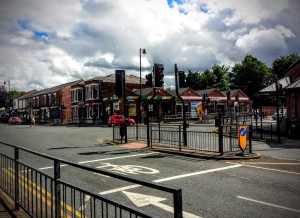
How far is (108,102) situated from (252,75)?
48493mm

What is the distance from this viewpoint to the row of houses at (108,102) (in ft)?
147

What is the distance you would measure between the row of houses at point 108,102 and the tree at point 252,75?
14.7m

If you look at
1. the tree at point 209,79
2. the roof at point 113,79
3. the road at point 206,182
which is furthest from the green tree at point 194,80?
the road at point 206,182

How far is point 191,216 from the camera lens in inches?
183

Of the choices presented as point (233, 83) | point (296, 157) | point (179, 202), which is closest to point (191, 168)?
point (296, 157)

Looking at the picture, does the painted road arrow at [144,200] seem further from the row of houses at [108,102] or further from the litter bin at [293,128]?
the row of houses at [108,102]

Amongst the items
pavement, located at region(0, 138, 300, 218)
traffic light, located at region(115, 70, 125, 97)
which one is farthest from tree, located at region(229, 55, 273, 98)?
pavement, located at region(0, 138, 300, 218)

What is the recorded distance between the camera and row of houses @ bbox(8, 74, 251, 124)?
44.7 m

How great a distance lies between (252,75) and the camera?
74.2 m

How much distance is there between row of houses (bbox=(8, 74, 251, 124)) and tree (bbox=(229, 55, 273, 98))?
1466 cm

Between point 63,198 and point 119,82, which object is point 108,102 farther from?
point 63,198

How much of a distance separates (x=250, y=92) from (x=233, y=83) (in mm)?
7625

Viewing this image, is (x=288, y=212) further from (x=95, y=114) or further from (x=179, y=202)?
(x=95, y=114)

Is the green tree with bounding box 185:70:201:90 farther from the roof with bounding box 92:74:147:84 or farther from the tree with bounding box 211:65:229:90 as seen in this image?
the roof with bounding box 92:74:147:84
